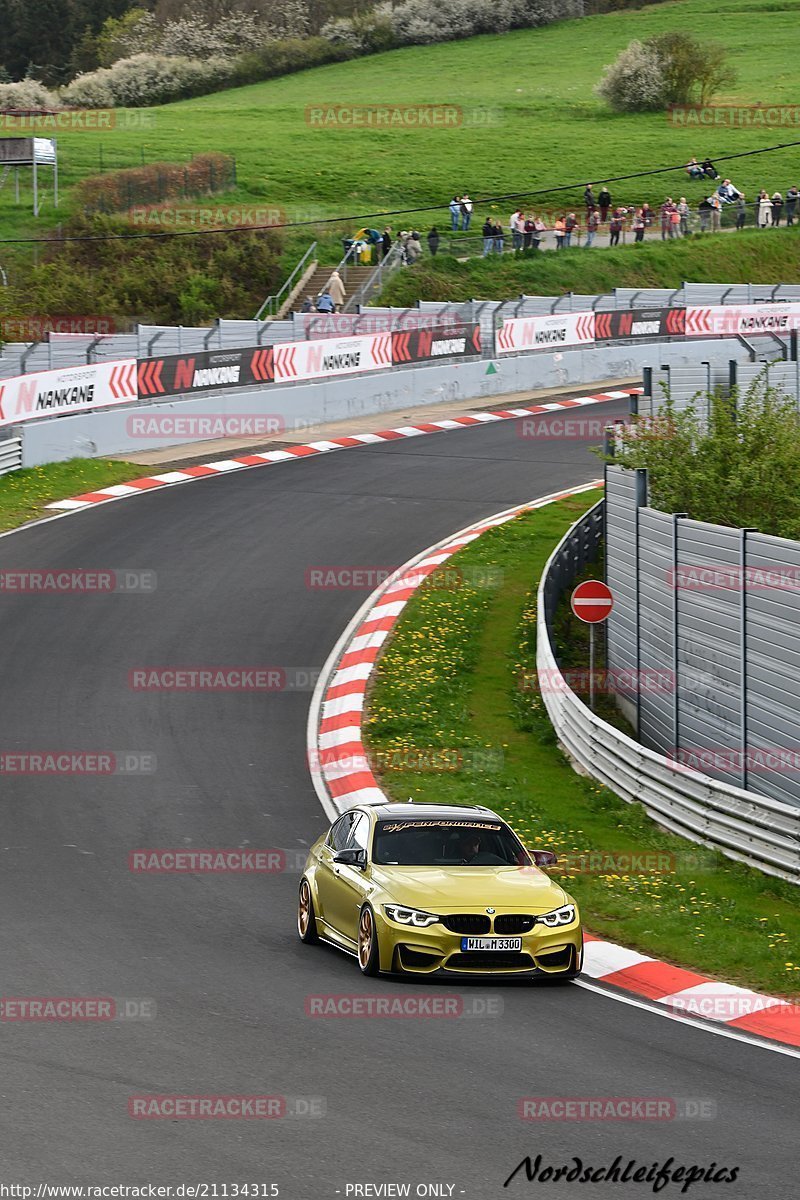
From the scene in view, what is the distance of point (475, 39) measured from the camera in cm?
11694

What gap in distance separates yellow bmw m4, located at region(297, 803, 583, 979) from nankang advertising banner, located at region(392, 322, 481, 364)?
2933 cm

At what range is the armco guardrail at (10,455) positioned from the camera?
30.9 m

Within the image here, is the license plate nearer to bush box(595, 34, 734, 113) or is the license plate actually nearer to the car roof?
the car roof

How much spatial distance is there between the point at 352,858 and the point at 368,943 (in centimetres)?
98

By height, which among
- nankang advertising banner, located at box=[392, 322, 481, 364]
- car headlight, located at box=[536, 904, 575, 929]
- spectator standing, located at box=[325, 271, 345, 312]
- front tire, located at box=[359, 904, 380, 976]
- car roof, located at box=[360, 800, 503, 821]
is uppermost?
spectator standing, located at box=[325, 271, 345, 312]

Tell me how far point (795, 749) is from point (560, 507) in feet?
53.4

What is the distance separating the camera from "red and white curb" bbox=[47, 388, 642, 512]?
30.8 m

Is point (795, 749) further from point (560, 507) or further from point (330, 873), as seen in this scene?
point (560, 507)

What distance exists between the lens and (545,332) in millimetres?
45438
